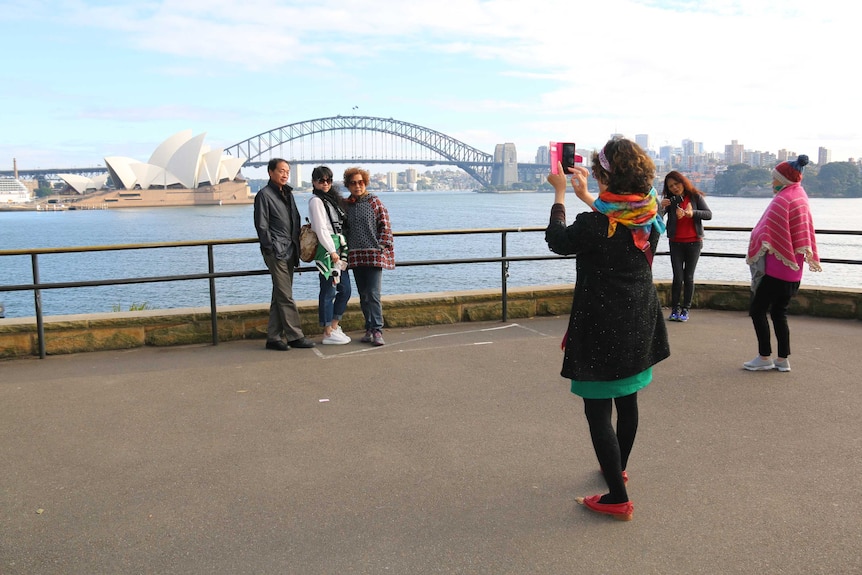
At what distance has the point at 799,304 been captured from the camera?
27.0ft

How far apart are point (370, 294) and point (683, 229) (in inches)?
130

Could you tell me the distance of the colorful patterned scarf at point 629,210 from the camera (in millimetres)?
3188

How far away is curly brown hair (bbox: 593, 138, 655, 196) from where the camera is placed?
10.3ft

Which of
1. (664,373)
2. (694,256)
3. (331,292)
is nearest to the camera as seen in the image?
(664,373)

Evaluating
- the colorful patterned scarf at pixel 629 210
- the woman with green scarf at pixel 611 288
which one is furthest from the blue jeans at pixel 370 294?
the colorful patterned scarf at pixel 629 210

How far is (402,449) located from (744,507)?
1.72 m

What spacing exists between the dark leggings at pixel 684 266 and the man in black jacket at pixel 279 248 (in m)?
3.80

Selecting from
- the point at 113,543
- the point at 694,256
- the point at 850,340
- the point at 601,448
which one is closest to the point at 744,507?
the point at 601,448

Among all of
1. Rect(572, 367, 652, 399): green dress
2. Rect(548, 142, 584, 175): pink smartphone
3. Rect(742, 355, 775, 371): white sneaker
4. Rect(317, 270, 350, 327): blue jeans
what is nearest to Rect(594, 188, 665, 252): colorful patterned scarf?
Rect(548, 142, 584, 175): pink smartphone

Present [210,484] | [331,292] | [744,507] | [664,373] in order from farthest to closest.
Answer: [331,292] < [664,373] < [210,484] < [744,507]

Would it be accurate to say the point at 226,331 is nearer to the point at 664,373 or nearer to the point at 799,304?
the point at 664,373

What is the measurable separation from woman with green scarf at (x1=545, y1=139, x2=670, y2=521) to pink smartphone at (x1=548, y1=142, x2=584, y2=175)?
0.09 ft

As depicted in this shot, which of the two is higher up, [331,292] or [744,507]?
[331,292]

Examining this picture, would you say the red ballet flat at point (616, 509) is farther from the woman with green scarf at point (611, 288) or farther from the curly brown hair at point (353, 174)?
the curly brown hair at point (353, 174)
